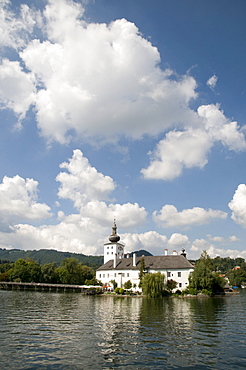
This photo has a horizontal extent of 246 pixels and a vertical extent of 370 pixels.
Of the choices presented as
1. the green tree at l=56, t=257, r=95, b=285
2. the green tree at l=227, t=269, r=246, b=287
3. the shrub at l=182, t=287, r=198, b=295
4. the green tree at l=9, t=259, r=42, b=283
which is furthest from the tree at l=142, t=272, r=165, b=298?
the green tree at l=227, t=269, r=246, b=287

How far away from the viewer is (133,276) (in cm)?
7144

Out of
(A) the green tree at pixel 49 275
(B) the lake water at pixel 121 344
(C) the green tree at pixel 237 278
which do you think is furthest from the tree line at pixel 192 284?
(C) the green tree at pixel 237 278

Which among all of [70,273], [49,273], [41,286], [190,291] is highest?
[70,273]

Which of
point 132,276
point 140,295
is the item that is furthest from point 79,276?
point 140,295

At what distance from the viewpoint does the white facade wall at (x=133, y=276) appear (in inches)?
2552

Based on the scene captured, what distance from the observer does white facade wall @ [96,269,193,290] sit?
6481 cm

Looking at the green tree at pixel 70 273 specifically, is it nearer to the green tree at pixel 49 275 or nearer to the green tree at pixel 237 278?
the green tree at pixel 49 275

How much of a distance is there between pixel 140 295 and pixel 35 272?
50.9 m

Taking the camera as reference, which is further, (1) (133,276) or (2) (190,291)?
(1) (133,276)

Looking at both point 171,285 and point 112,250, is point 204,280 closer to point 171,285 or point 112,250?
point 171,285

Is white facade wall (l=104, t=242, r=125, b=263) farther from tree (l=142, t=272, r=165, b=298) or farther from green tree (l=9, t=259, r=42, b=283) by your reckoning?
tree (l=142, t=272, r=165, b=298)

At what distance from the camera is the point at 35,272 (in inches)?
3816

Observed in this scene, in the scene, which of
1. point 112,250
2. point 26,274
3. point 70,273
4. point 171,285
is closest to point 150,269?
point 171,285

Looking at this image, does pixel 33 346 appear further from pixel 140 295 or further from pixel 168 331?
pixel 140 295
